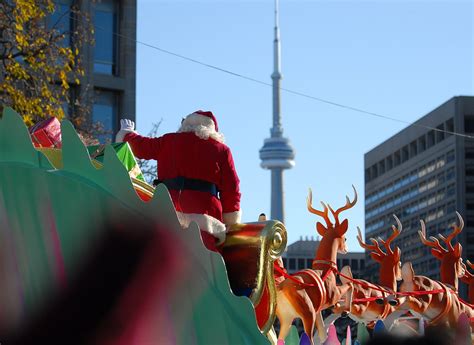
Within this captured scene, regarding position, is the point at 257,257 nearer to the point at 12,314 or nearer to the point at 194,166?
the point at 194,166

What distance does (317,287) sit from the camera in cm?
1091

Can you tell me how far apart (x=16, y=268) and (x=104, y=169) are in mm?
498

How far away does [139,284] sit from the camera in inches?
175

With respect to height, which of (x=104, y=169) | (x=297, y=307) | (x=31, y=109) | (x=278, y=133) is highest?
(x=278, y=133)

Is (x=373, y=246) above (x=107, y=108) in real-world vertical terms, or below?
below

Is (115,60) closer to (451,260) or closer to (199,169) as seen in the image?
(451,260)

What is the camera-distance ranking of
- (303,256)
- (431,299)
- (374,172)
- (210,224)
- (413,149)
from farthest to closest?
(303,256)
(374,172)
(413,149)
(431,299)
(210,224)

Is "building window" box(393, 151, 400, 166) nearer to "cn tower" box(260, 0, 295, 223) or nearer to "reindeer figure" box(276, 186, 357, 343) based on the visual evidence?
"cn tower" box(260, 0, 295, 223)

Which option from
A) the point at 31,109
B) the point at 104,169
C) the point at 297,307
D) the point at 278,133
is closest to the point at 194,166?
the point at 104,169

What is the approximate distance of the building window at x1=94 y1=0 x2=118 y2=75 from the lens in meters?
39.7

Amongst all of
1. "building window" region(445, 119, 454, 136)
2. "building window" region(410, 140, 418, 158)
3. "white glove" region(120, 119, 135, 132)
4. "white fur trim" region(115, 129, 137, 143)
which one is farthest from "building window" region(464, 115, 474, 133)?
"white fur trim" region(115, 129, 137, 143)

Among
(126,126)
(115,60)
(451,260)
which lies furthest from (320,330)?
(115,60)

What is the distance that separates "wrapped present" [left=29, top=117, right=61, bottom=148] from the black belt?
690 millimetres

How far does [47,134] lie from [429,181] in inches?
4427
